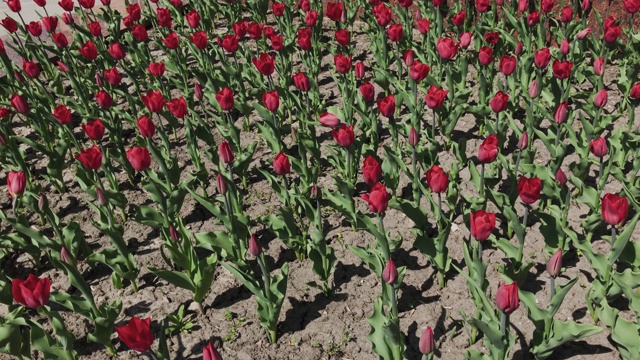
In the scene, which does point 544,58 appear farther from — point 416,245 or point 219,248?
point 219,248

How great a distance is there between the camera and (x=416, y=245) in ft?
11.0

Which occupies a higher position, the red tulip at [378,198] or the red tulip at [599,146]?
the red tulip at [378,198]

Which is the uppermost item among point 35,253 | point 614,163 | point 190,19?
point 190,19

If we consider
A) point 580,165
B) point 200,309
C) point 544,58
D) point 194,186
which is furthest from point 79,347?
point 544,58

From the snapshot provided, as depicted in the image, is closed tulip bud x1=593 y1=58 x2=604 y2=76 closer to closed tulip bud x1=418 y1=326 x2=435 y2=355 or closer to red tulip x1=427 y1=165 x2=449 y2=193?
red tulip x1=427 y1=165 x2=449 y2=193

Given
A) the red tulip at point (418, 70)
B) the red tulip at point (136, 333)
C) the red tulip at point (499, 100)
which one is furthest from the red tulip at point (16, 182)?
the red tulip at point (499, 100)

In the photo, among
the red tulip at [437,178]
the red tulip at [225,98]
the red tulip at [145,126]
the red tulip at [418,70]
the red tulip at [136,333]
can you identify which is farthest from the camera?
the red tulip at [418,70]

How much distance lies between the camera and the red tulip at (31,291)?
2590mm

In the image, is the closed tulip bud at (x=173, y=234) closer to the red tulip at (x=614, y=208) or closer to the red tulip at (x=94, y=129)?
the red tulip at (x=94, y=129)

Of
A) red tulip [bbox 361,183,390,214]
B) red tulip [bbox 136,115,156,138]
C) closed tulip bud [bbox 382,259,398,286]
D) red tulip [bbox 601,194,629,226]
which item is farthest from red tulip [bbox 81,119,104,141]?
red tulip [bbox 601,194,629,226]

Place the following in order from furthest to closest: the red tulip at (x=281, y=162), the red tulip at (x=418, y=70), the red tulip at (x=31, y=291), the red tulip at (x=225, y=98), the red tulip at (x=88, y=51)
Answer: the red tulip at (x=88, y=51)
the red tulip at (x=418, y=70)
the red tulip at (x=225, y=98)
the red tulip at (x=281, y=162)
the red tulip at (x=31, y=291)

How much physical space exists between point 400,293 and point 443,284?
0.77 ft

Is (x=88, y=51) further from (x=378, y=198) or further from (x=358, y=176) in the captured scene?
(x=378, y=198)

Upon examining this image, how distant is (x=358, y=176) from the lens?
14.5 feet
